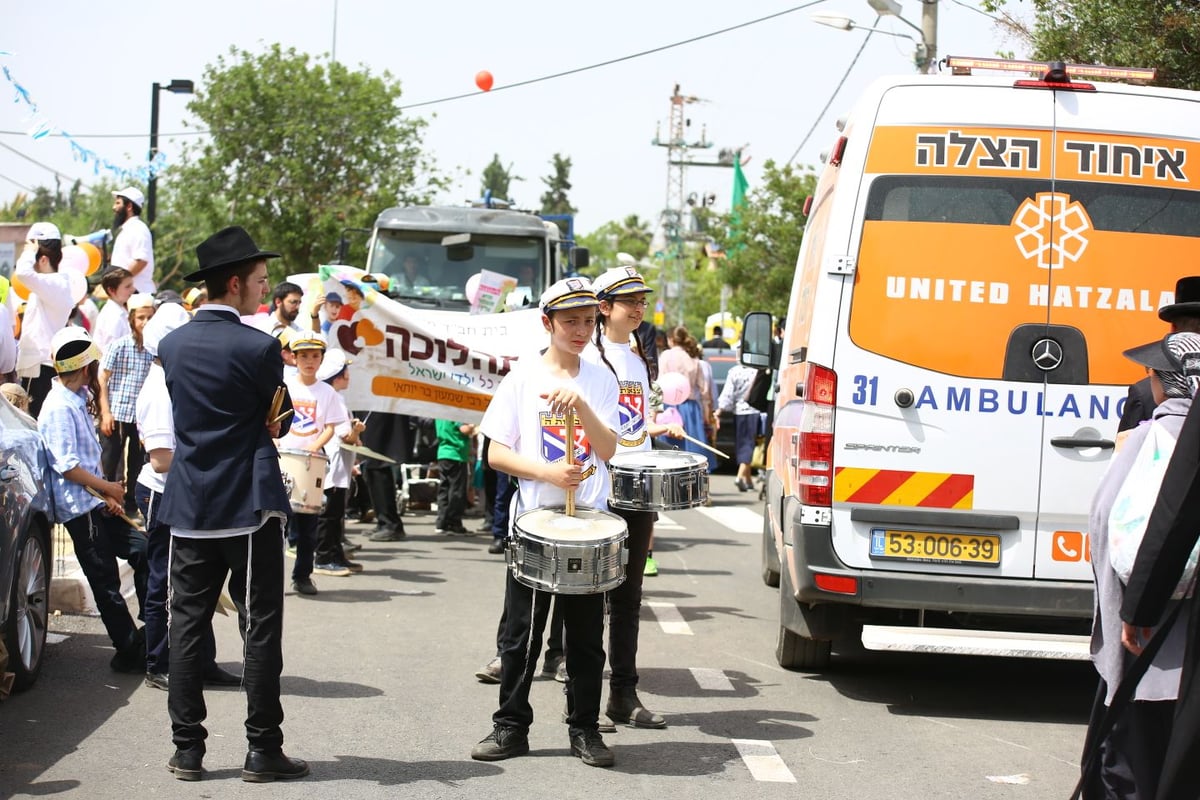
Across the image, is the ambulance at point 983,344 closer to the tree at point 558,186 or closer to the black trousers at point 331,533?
the black trousers at point 331,533

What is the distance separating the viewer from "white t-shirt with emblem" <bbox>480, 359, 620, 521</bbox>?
6164 millimetres

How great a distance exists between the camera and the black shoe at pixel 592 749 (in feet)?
20.0

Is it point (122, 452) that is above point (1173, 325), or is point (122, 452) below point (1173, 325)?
below

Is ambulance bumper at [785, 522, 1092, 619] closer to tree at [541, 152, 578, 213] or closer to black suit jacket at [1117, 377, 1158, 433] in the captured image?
black suit jacket at [1117, 377, 1158, 433]

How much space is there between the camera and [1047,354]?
22.9 feet

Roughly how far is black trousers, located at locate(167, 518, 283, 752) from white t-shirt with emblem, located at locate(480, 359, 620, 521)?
0.99m

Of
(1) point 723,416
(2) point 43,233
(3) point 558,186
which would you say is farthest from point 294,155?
(3) point 558,186

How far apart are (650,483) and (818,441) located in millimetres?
819

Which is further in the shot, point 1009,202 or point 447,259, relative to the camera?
point 447,259

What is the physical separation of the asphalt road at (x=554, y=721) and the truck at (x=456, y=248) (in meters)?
7.58

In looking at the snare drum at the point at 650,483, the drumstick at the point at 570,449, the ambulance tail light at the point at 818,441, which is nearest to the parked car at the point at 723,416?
the ambulance tail light at the point at 818,441

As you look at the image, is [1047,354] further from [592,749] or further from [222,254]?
[222,254]

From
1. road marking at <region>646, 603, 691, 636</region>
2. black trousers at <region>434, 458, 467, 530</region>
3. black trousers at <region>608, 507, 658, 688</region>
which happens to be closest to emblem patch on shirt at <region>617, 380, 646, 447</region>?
black trousers at <region>608, 507, 658, 688</region>

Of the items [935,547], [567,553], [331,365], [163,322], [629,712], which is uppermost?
[163,322]
